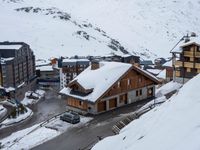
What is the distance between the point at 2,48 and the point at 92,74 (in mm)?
34873

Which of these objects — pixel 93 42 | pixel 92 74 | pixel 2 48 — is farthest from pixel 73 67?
pixel 93 42

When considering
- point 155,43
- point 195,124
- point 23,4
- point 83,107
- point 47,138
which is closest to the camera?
point 195,124

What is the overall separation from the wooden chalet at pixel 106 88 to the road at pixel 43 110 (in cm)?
997

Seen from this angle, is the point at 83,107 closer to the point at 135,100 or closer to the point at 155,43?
the point at 135,100

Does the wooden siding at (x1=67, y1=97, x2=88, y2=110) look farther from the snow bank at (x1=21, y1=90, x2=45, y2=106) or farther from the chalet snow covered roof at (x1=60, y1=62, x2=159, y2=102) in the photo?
Answer: the snow bank at (x1=21, y1=90, x2=45, y2=106)

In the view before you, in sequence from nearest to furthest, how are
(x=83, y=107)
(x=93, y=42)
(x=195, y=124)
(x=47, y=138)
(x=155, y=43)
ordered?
1. (x=195, y=124)
2. (x=47, y=138)
3. (x=83, y=107)
4. (x=93, y=42)
5. (x=155, y=43)

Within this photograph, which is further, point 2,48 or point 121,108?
point 2,48

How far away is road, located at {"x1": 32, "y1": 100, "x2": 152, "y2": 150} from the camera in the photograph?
30.8 metres

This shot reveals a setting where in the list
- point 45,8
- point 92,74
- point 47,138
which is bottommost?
point 47,138

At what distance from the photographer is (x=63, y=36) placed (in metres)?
140

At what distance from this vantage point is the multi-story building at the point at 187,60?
4731 centimetres

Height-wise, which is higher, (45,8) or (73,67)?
(45,8)

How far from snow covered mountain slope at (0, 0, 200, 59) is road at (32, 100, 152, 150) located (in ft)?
289

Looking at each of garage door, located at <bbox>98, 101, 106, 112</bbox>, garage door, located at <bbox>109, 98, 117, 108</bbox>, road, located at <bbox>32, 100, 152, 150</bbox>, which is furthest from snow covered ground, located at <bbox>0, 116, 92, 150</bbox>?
garage door, located at <bbox>109, 98, 117, 108</bbox>
